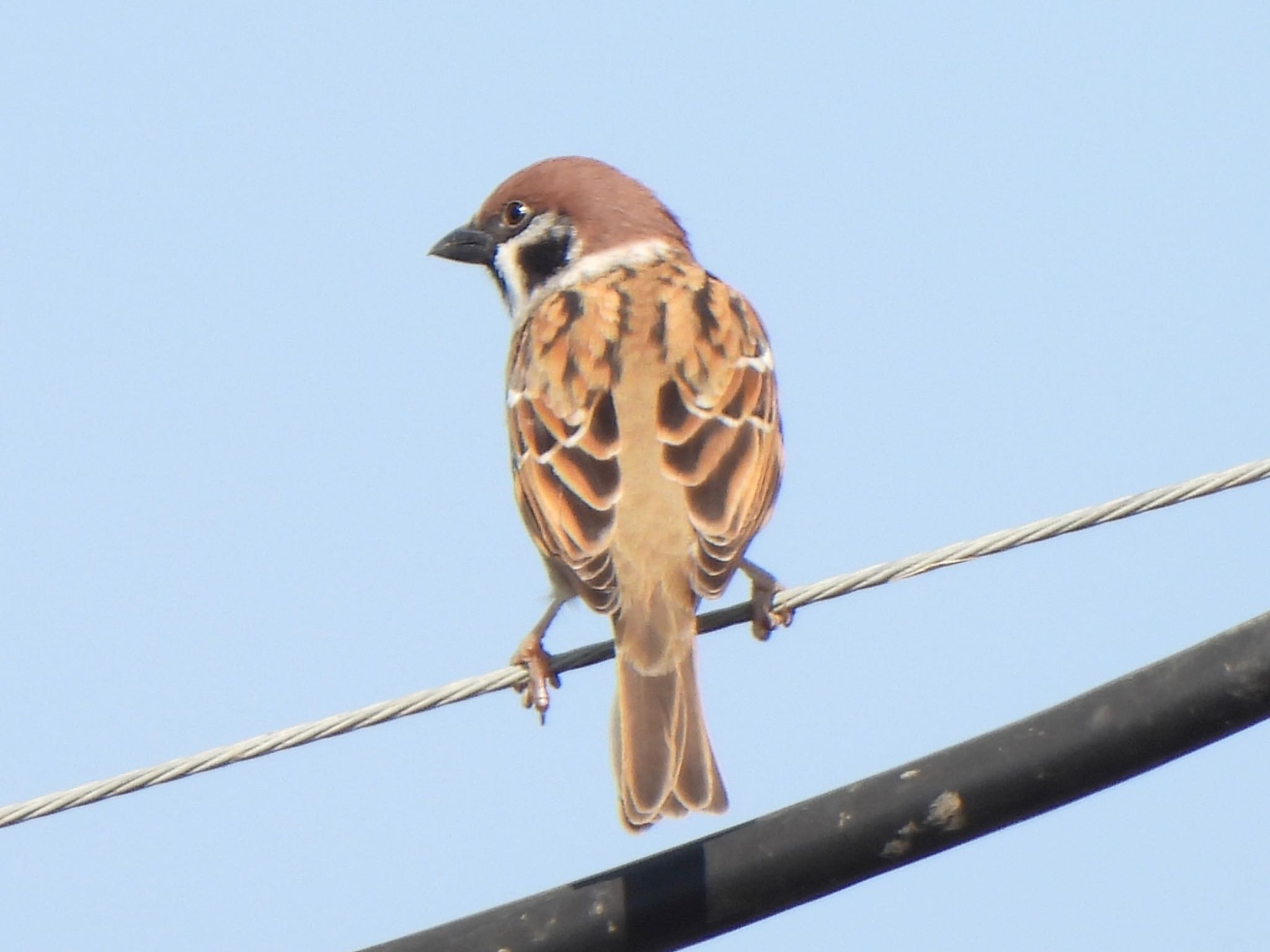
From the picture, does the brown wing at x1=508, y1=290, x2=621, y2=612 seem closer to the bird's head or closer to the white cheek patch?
the bird's head

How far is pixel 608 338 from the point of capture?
24.6 ft

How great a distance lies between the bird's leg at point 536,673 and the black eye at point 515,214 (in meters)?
2.98

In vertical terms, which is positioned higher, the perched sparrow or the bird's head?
the bird's head

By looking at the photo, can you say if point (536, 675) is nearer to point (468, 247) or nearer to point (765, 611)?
point (765, 611)

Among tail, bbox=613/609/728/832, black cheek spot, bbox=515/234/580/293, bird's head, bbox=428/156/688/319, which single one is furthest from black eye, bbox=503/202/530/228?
tail, bbox=613/609/728/832

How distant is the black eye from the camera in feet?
30.7

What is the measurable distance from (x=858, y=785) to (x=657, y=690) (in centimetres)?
164

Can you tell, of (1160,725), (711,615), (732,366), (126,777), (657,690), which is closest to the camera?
(1160,725)

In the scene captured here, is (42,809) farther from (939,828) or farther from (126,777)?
(939,828)

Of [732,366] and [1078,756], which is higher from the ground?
[732,366]

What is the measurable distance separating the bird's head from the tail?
336cm

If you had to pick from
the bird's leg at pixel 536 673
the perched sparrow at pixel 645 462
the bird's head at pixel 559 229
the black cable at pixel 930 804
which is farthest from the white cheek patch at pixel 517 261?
the black cable at pixel 930 804

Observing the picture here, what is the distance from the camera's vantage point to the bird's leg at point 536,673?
669cm

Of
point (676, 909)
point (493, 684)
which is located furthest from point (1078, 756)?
point (493, 684)
